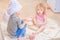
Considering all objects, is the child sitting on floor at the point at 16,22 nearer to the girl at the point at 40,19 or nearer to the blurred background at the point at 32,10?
the girl at the point at 40,19

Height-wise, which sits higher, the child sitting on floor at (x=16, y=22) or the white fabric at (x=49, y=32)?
the child sitting on floor at (x=16, y=22)

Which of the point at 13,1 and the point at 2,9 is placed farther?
the point at 2,9

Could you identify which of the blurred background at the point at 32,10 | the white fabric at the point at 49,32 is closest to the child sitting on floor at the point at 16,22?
the white fabric at the point at 49,32

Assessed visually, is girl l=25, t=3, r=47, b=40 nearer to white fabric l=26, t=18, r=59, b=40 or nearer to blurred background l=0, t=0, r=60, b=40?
white fabric l=26, t=18, r=59, b=40

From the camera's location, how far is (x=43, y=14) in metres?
1.53

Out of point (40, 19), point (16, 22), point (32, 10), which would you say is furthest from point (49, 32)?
point (32, 10)

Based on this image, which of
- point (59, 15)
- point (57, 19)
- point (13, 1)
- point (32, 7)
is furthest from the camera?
point (32, 7)

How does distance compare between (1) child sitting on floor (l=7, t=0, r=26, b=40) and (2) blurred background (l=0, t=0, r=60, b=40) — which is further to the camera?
(2) blurred background (l=0, t=0, r=60, b=40)

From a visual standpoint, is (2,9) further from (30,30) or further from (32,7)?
(30,30)

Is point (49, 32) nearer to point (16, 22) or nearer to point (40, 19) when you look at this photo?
point (40, 19)

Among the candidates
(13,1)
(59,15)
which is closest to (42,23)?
(13,1)

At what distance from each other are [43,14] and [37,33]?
184mm

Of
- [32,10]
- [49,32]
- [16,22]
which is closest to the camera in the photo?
[16,22]

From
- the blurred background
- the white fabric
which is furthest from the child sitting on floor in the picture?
the blurred background
